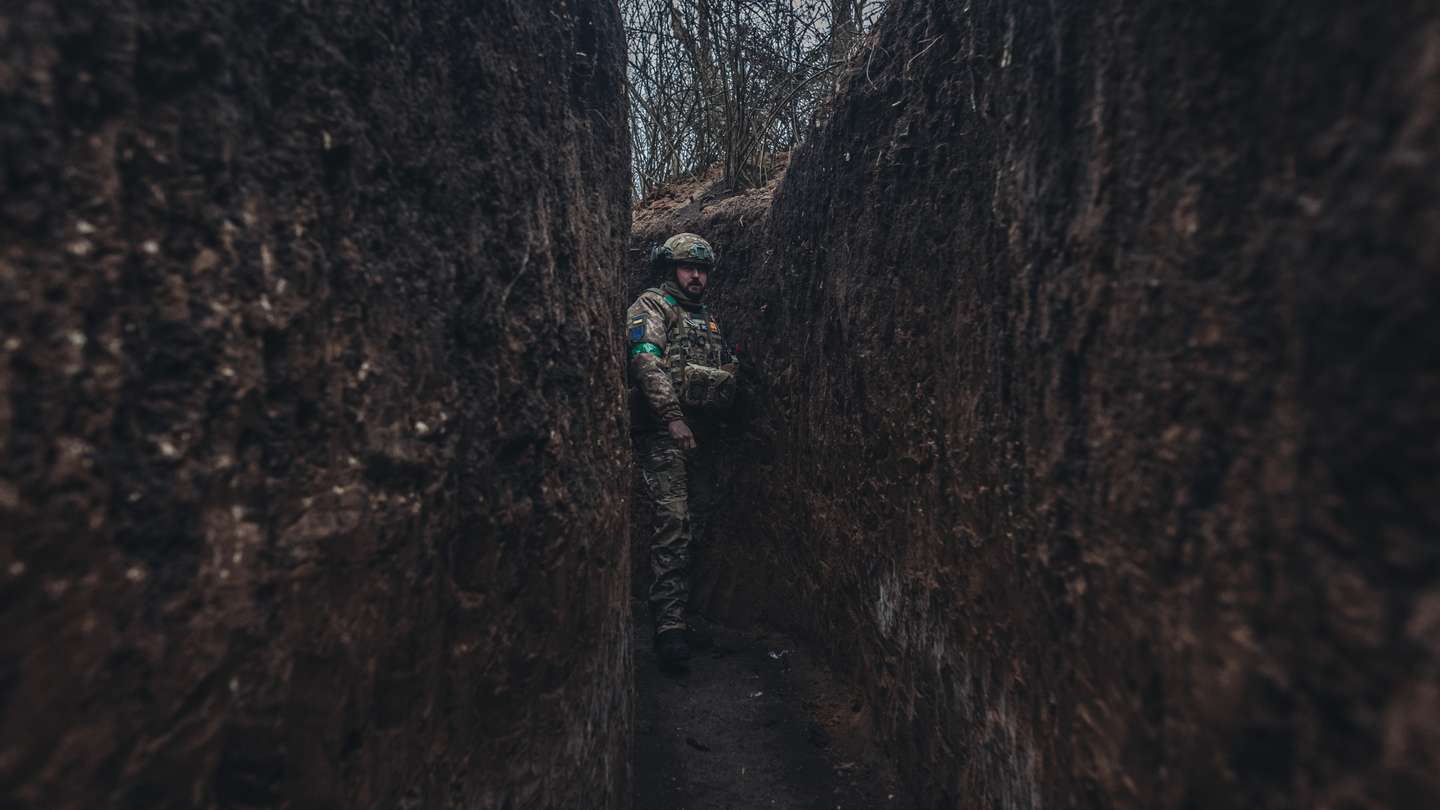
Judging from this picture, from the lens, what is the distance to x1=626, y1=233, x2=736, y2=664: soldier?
442 centimetres

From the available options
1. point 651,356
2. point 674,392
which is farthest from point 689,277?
point 674,392

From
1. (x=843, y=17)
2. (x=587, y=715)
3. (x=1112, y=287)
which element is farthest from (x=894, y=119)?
(x=843, y=17)

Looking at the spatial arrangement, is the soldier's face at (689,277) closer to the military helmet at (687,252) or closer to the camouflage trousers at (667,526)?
the military helmet at (687,252)

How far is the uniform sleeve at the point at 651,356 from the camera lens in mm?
4387

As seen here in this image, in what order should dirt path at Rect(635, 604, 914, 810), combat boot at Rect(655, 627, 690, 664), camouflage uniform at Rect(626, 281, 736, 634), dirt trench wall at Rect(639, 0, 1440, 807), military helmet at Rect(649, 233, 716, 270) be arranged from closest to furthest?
1. dirt trench wall at Rect(639, 0, 1440, 807)
2. dirt path at Rect(635, 604, 914, 810)
3. combat boot at Rect(655, 627, 690, 664)
4. camouflage uniform at Rect(626, 281, 736, 634)
5. military helmet at Rect(649, 233, 716, 270)

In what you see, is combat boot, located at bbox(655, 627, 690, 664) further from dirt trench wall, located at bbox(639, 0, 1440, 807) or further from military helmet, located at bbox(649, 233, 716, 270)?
military helmet, located at bbox(649, 233, 716, 270)

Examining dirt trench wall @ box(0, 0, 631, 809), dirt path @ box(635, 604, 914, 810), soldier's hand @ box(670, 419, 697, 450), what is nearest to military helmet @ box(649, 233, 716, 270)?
soldier's hand @ box(670, 419, 697, 450)

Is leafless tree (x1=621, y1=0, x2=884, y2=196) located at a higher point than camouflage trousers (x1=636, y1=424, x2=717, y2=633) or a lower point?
higher

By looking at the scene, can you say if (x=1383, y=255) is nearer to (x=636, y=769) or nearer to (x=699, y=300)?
(x=636, y=769)

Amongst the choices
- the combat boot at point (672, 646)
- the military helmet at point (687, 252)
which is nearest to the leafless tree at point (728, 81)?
the military helmet at point (687, 252)

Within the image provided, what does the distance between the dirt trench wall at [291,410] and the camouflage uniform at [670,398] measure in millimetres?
2274

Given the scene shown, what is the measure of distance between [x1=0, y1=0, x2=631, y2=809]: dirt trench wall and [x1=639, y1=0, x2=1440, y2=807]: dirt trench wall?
42.9 inches

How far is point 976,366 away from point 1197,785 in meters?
1.21

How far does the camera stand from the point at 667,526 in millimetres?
4609
